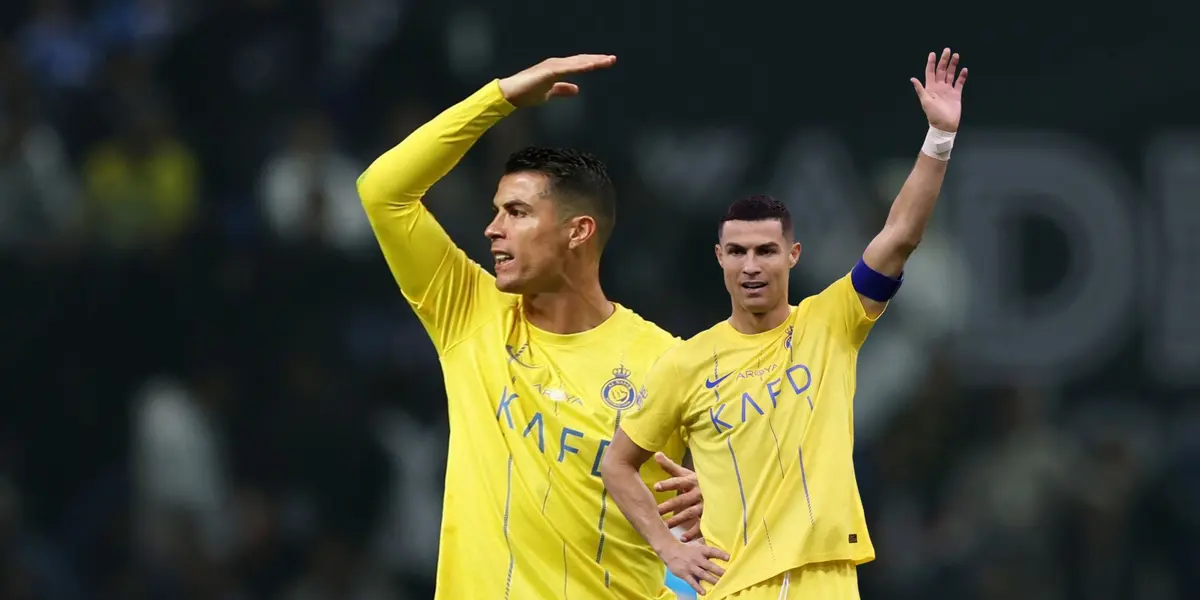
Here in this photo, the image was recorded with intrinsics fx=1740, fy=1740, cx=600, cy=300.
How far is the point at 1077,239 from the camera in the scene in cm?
913

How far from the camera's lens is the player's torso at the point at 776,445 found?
4465 mm

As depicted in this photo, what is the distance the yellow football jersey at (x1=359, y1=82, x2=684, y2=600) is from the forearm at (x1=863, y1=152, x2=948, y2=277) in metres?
0.90

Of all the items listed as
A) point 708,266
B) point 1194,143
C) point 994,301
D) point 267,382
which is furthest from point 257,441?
point 1194,143

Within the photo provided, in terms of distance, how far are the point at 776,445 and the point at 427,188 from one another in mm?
1360

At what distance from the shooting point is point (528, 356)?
17.1 feet

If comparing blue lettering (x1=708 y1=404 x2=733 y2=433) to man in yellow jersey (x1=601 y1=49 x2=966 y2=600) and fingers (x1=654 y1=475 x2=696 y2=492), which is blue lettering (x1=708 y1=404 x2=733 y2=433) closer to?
man in yellow jersey (x1=601 y1=49 x2=966 y2=600)

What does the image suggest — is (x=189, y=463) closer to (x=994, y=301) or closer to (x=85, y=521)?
(x=85, y=521)

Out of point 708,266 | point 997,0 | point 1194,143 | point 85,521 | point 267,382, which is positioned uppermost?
point 997,0

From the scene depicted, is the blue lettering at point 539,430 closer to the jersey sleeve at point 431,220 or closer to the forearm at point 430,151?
the jersey sleeve at point 431,220

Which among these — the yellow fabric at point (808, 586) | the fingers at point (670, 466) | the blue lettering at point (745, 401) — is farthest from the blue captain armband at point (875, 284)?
the fingers at point (670, 466)

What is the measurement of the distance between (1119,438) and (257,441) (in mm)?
4430

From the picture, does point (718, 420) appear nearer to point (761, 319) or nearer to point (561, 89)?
point (761, 319)

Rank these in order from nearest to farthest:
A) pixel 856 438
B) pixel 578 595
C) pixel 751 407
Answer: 1. pixel 751 407
2. pixel 578 595
3. pixel 856 438

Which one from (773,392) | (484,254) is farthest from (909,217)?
(484,254)
